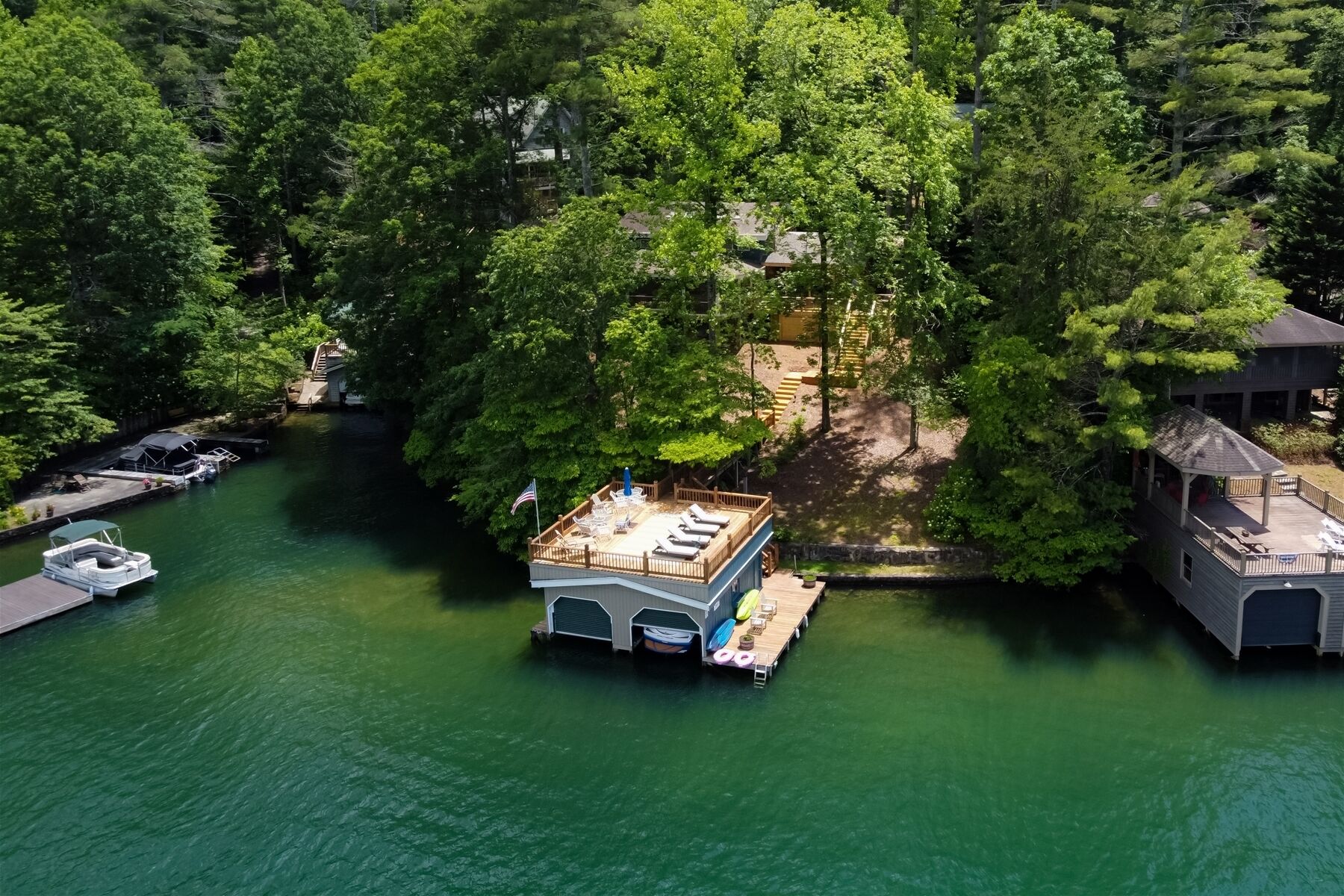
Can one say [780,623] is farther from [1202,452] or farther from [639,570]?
[1202,452]

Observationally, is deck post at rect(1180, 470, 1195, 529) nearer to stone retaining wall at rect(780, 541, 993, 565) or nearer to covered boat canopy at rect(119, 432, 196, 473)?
stone retaining wall at rect(780, 541, 993, 565)

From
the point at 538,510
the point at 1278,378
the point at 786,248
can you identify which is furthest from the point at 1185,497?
the point at 538,510

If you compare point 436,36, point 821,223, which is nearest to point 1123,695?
point 821,223

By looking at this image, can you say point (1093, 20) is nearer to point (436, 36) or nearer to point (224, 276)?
point (436, 36)

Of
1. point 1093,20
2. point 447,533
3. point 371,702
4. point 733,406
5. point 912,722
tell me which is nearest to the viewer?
point 912,722

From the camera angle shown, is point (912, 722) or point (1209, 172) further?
point (1209, 172)

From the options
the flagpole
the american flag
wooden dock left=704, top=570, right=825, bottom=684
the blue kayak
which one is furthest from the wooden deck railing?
the american flag
